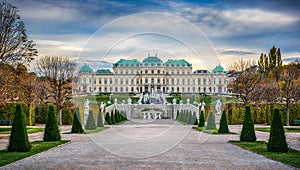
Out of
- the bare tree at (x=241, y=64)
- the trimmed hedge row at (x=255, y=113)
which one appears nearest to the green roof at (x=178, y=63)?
the trimmed hedge row at (x=255, y=113)

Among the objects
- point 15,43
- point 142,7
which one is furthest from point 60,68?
point 142,7

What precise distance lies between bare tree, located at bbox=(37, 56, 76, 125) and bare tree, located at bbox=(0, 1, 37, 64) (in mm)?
8704

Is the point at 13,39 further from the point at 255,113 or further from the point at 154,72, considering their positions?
the point at 255,113

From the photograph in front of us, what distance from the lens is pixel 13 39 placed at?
57.2ft

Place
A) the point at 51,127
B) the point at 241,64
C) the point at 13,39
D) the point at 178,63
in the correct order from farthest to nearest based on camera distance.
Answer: the point at 241,64 < the point at 13,39 < the point at 51,127 < the point at 178,63

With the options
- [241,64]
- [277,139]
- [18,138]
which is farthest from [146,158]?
[241,64]

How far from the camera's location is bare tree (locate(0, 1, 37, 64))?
17109mm

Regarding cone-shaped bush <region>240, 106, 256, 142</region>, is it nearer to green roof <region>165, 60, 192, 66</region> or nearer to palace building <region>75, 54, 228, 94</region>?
palace building <region>75, 54, 228, 94</region>

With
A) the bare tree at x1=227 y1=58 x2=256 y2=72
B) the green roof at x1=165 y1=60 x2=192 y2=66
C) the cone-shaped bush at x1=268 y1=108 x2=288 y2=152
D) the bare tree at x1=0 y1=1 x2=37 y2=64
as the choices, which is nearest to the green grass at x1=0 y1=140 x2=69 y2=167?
the green roof at x1=165 y1=60 x2=192 y2=66

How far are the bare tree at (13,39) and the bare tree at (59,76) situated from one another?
8704mm

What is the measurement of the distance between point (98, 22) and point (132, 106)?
31016mm

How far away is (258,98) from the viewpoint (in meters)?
33.6

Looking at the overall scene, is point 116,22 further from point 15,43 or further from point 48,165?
point 15,43

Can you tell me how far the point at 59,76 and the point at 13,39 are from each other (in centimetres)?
1092
